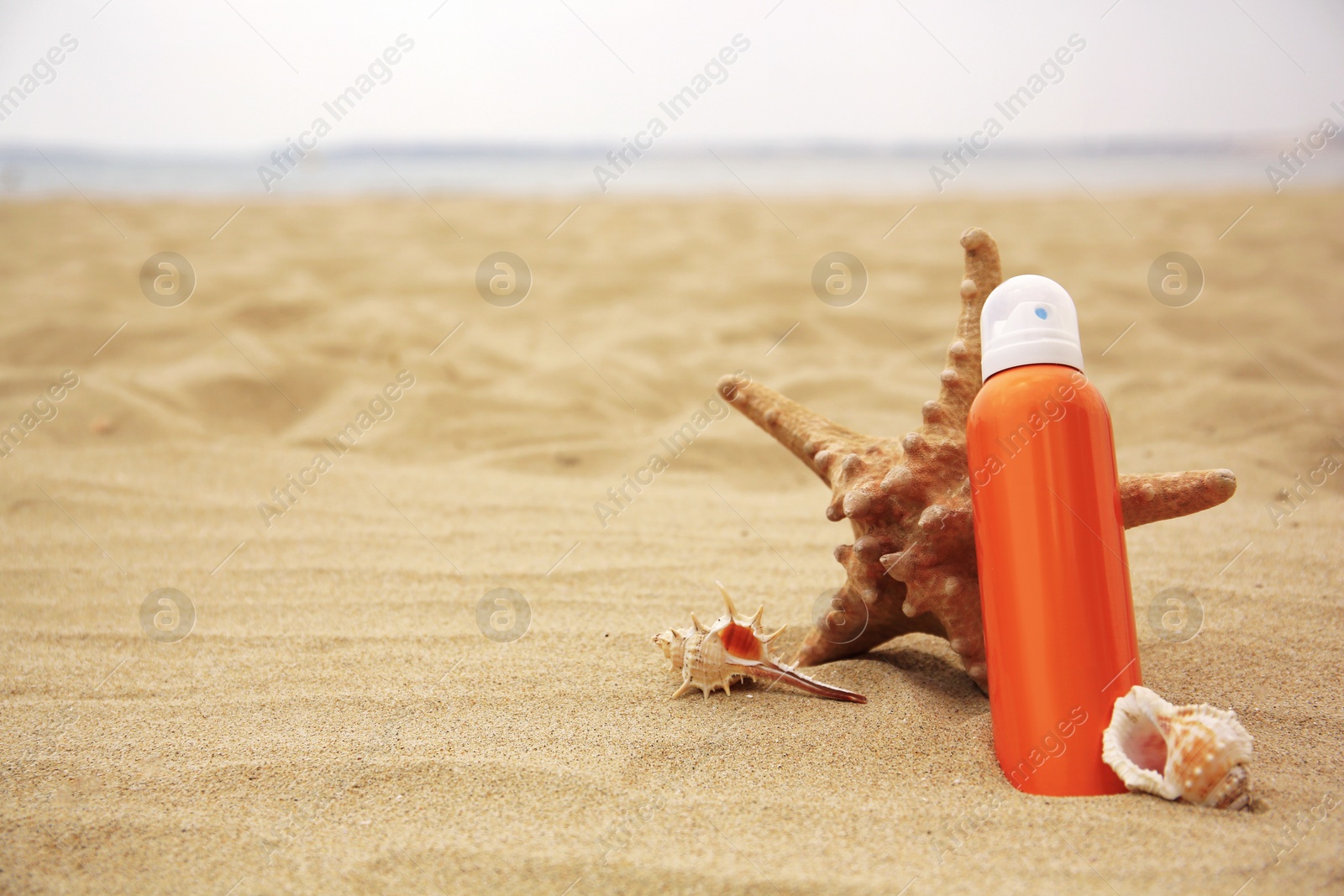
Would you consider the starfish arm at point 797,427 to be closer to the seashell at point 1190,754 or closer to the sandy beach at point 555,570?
the sandy beach at point 555,570

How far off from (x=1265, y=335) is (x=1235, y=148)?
46.1ft

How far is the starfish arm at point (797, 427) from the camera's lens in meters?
2.07

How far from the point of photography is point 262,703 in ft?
6.60

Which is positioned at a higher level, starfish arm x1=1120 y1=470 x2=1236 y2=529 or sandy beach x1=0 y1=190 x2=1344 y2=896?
starfish arm x1=1120 y1=470 x2=1236 y2=529

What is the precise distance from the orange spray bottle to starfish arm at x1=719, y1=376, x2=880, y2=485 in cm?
52

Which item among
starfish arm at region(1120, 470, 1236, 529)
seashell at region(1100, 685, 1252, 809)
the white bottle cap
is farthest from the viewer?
starfish arm at region(1120, 470, 1236, 529)

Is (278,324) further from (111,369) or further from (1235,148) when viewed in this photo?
(1235,148)

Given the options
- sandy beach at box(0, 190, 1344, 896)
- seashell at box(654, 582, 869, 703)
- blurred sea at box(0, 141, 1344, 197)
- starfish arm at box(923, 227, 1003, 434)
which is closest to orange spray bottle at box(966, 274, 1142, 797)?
sandy beach at box(0, 190, 1344, 896)

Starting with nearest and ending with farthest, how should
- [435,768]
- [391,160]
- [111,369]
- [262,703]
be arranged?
[435,768] → [262,703] → [111,369] → [391,160]

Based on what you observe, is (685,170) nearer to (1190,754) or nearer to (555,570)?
(555,570)

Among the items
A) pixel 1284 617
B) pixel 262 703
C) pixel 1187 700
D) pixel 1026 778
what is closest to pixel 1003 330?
pixel 1026 778

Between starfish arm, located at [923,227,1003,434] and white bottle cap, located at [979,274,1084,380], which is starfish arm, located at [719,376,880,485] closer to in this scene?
starfish arm, located at [923,227,1003,434]

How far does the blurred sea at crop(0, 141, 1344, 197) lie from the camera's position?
12906 millimetres

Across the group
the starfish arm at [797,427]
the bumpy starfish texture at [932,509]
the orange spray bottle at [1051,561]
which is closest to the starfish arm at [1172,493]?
the bumpy starfish texture at [932,509]
